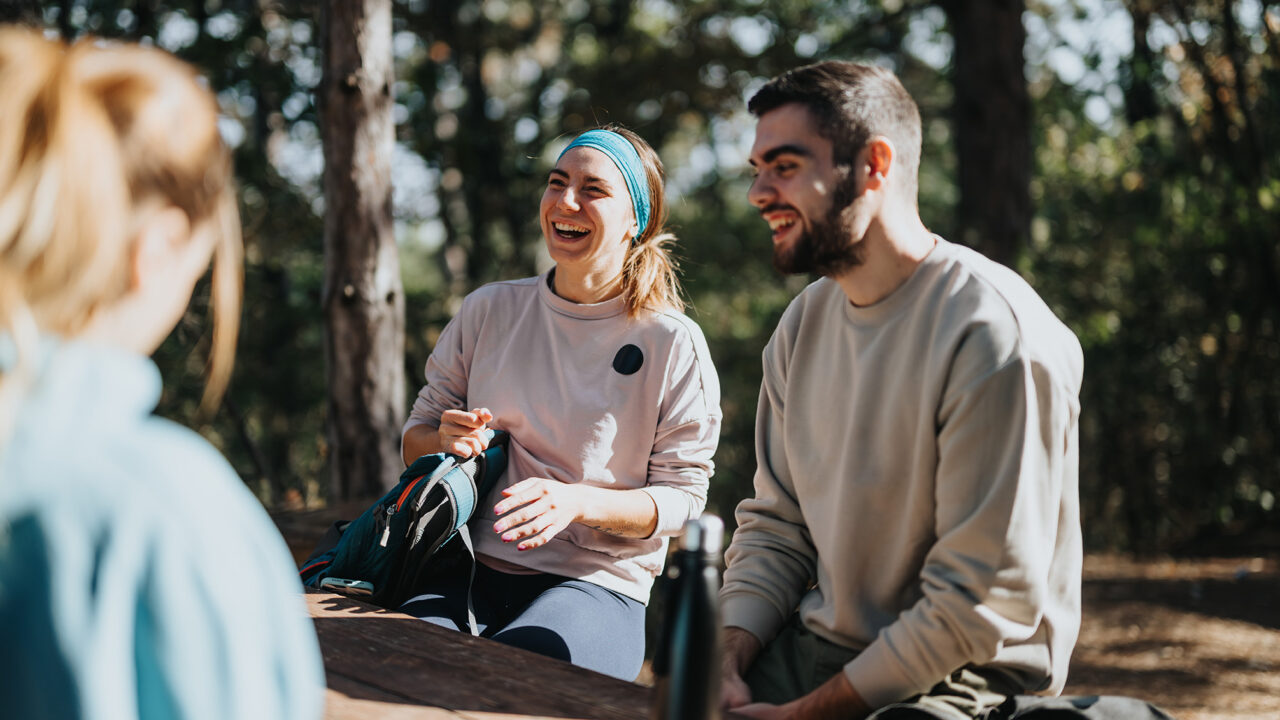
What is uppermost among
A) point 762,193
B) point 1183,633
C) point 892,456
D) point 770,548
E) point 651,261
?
point 762,193

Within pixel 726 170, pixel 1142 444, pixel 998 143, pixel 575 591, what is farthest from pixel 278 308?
pixel 726 170

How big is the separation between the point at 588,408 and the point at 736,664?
0.84m

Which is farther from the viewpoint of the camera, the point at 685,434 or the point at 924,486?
the point at 685,434

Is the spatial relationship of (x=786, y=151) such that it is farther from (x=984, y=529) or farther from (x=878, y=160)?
(x=984, y=529)

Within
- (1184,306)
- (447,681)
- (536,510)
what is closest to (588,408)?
A: (536,510)

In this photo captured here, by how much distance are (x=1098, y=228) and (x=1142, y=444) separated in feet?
5.00

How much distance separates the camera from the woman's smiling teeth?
2.64 meters

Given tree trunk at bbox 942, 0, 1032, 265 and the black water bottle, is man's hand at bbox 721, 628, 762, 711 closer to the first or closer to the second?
the black water bottle

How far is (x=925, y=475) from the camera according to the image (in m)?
1.73

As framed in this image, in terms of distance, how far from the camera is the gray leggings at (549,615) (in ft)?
7.51

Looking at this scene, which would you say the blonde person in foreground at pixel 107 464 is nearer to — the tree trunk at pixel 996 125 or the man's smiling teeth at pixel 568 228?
the man's smiling teeth at pixel 568 228

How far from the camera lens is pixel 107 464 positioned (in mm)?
886

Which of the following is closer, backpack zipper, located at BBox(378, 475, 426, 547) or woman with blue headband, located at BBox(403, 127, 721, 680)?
backpack zipper, located at BBox(378, 475, 426, 547)

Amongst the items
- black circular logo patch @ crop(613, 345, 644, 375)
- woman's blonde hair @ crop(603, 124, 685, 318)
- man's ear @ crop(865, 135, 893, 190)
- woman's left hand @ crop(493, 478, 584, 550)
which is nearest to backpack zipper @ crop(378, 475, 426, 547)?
woman's left hand @ crop(493, 478, 584, 550)
